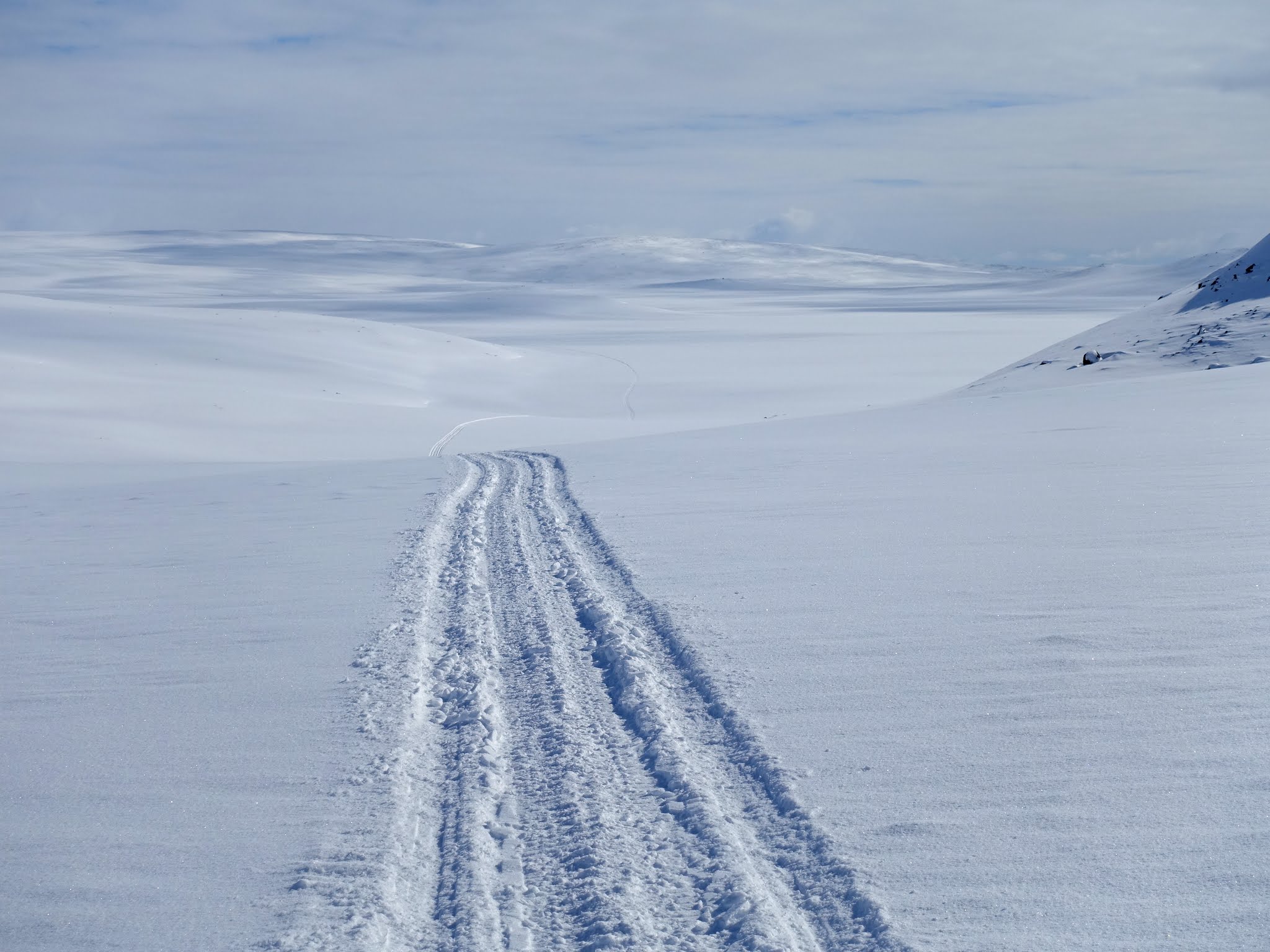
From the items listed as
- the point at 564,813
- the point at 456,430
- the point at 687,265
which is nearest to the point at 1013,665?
the point at 564,813

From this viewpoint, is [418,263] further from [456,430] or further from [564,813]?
[564,813]

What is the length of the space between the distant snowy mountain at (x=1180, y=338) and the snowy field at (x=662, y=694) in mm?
3582

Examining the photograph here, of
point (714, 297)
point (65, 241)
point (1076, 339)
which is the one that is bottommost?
point (1076, 339)

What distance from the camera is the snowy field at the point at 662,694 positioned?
2.76 meters

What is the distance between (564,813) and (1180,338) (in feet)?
53.4

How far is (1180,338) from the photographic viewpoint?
55.0 feet

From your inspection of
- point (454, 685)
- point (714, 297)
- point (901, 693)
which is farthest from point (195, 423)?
point (714, 297)

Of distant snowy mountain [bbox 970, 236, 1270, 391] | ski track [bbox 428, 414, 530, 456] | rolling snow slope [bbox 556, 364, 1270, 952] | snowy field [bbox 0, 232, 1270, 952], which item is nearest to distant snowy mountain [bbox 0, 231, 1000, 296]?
ski track [bbox 428, 414, 530, 456]

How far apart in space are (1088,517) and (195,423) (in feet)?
42.3

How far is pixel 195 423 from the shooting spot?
15797mm

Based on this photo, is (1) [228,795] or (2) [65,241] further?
(2) [65,241]

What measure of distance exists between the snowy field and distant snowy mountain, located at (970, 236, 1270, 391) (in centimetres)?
358

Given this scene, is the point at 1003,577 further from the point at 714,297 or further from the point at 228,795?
the point at 714,297

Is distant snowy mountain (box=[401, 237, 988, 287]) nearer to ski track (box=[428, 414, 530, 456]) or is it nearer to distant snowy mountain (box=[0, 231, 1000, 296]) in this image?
distant snowy mountain (box=[0, 231, 1000, 296])
